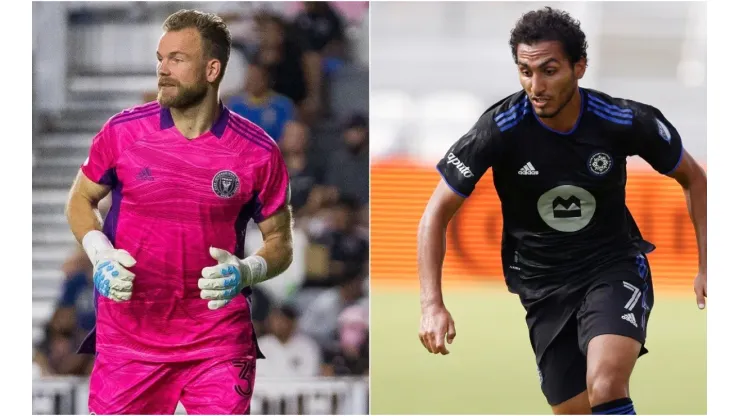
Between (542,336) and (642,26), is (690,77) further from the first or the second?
(542,336)

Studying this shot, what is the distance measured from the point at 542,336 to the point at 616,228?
60cm

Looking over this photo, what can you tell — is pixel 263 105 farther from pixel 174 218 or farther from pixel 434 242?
pixel 434 242

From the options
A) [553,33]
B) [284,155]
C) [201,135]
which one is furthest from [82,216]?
[553,33]

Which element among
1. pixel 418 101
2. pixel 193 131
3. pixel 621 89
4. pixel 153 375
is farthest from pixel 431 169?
pixel 153 375

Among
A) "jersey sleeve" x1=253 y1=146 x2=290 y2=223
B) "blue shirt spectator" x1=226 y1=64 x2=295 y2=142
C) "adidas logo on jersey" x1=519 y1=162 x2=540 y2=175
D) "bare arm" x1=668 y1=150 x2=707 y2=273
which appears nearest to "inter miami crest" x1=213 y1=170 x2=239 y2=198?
"jersey sleeve" x1=253 y1=146 x2=290 y2=223

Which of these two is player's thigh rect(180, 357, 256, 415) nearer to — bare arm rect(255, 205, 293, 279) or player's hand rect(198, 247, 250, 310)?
player's hand rect(198, 247, 250, 310)

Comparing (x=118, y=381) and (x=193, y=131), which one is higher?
(x=193, y=131)

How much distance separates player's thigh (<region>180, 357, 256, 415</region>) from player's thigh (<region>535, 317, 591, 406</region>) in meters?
1.40

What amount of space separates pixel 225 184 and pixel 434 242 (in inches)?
42.2

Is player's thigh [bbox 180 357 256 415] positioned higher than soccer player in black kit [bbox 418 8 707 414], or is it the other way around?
soccer player in black kit [bbox 418 8 707 414]

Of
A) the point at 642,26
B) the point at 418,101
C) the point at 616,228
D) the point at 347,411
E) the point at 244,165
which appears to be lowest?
the point at 347,411

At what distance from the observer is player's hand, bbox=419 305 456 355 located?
4059 millimetres

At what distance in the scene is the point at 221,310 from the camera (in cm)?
474

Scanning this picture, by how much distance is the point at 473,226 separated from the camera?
5621 millimetres
